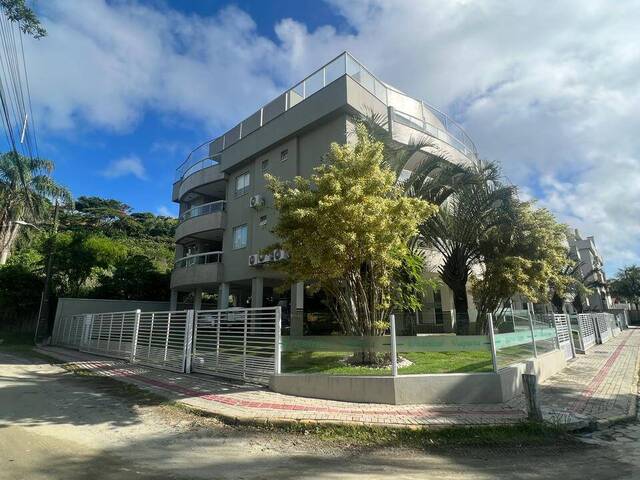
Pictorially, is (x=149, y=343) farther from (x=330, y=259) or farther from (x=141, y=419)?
(x=330, y=259)

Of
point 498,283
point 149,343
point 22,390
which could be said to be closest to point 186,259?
point 149,343

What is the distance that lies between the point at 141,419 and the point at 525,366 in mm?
8363

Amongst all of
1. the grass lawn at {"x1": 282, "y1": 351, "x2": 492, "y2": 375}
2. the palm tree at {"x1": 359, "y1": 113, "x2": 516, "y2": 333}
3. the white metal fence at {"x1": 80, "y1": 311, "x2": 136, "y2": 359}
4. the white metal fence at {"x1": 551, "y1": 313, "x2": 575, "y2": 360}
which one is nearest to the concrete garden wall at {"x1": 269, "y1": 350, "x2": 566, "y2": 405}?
the grass lawn at {"x1": 282, "y1": 351, "x2": 492, "y2": 375}

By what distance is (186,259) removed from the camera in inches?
936

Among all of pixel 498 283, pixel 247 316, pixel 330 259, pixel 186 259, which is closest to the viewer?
pixel 330 259

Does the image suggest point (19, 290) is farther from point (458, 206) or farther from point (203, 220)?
point (458, 206)

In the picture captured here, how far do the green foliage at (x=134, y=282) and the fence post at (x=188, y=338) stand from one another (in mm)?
18216

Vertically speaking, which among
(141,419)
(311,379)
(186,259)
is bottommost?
(141,419)

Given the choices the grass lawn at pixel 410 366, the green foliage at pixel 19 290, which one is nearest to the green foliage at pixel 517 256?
the grass lawn at pixel 410 366

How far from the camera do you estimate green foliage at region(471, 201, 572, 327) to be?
1492 centimetres

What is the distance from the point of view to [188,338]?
35.8 ft

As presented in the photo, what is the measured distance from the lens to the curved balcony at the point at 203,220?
72.8ft

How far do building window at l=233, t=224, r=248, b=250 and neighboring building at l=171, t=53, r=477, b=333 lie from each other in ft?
0.18

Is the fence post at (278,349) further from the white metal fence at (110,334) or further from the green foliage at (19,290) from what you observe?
the green foliage at (19,290)
